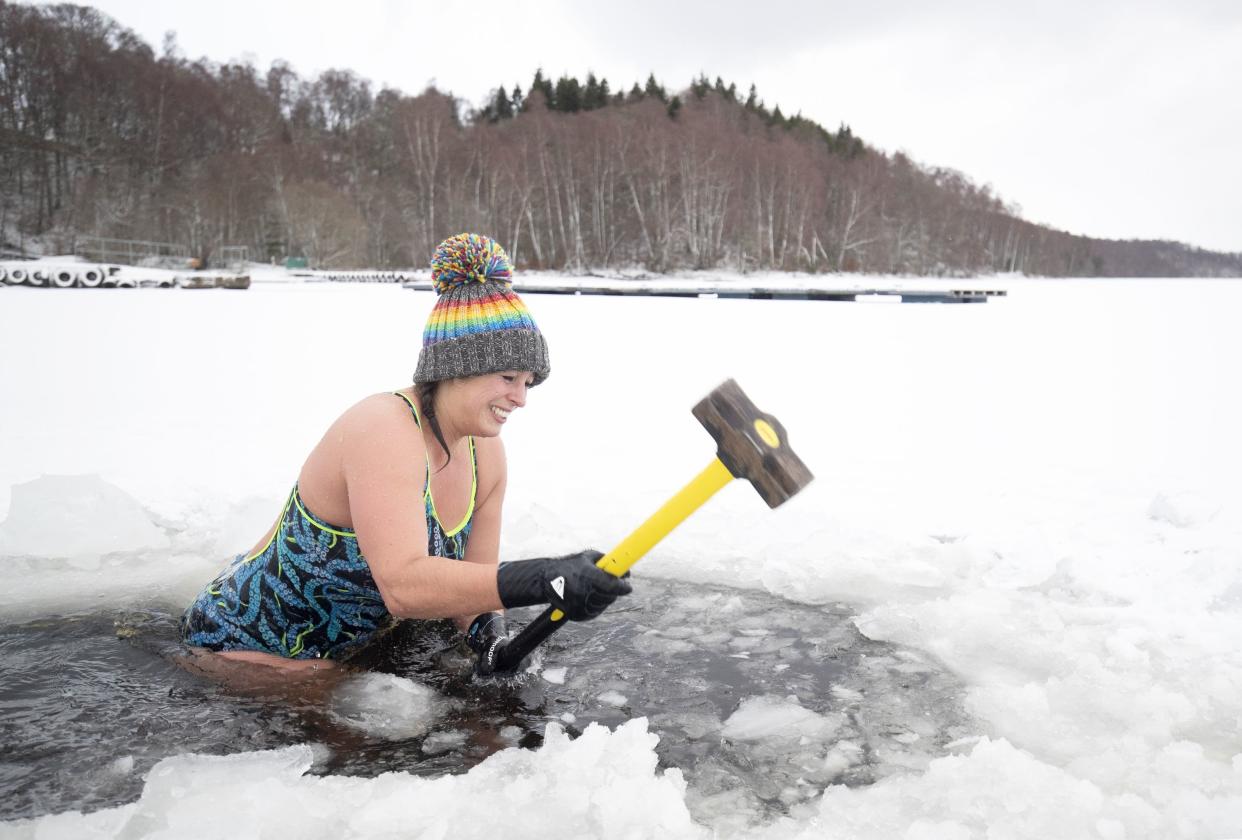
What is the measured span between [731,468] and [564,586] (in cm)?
43

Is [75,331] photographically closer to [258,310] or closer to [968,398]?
[258,310]

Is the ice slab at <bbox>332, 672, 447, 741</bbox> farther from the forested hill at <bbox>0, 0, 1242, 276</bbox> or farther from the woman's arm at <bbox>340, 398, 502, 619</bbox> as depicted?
the forested hill at <bbox>0, 0, 1242, 276</bbox>

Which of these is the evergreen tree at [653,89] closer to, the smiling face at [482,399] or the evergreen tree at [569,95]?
the evergreen tree at [569,95]

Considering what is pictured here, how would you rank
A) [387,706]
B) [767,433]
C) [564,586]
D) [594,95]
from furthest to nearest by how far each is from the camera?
[594,95], [387,706], [767,433], [564,586]

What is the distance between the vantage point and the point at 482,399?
1.93m

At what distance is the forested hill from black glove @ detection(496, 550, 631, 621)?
132ft

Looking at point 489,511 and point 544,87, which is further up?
point 544,87

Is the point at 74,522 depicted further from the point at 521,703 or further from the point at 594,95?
the point at 594,95

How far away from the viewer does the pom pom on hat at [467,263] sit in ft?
6.13

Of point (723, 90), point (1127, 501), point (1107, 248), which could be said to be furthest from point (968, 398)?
point (1107, 248)

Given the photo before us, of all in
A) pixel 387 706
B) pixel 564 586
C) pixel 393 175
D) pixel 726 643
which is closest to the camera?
pixel 564 586

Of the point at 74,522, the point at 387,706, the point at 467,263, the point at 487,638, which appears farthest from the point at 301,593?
the point at 74,522

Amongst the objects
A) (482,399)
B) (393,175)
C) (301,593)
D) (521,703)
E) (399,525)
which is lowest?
(521,703)

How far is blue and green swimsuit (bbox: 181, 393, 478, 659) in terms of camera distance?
6.60 feet
